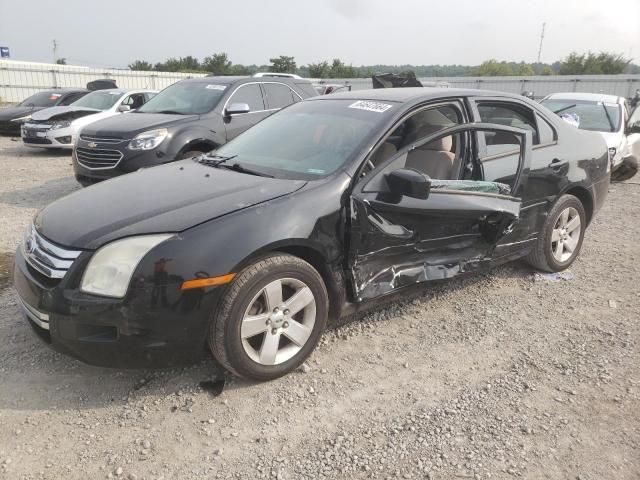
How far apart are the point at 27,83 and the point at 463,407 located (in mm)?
28159

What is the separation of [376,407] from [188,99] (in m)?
6.03

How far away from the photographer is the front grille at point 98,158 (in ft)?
21.0

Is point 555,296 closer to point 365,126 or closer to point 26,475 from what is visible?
point 365,126

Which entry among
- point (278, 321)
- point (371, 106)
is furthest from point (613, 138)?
point (278, 321)

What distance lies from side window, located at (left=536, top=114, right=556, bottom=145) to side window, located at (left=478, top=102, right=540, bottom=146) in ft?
0.18

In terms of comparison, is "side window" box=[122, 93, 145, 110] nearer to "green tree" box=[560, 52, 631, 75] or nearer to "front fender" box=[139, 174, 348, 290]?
"front fender" box=[139, 174, 348, 290]

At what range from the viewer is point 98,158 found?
256 inches

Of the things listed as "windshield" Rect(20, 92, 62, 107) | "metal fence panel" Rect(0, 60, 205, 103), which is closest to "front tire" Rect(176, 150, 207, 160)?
"windshield" Rect(20, 92, 62, 107)

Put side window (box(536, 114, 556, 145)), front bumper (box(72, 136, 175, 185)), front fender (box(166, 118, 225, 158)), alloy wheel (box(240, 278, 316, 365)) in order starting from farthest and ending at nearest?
front fender (box(166, 118, 225, 158))
front bumper (box(72, 136, 175, 185))
side window (box(536, 114, 556, 145))
alloy wheel (box(240, 278, 316, 365))

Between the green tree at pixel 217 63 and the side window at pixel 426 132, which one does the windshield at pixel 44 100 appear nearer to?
the side window at pixel 426 132

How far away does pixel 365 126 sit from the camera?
10.7ft

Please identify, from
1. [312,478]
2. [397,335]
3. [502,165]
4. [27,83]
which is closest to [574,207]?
[502,165]

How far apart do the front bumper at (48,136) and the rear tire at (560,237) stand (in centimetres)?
1008

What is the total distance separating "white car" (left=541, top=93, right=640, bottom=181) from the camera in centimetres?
853
